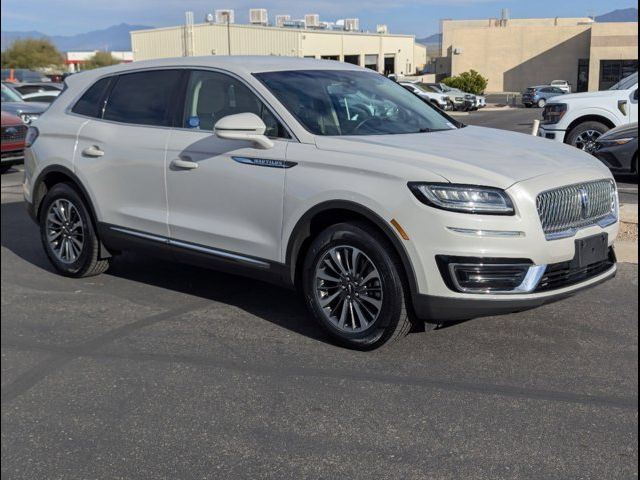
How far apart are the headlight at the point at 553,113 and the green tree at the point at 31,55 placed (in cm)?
6860

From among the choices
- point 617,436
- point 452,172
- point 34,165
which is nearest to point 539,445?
point 617,436

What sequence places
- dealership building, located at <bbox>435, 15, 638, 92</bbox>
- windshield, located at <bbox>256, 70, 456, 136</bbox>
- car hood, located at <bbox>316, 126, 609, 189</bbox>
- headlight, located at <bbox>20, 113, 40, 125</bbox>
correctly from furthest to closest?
headlight, located at <bbox>20, 113, 40, 125</bbox> → dealership building, located at <bbox>435, 15, 638, 92</bbox> → windshield, located at <bbox>256, 70, 456, 136</bbox> → car hood, located at <bbox>316, 126, 609, 189</bbox>

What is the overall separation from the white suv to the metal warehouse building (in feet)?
9.47

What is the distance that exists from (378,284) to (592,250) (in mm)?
1255

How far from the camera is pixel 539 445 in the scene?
334cm

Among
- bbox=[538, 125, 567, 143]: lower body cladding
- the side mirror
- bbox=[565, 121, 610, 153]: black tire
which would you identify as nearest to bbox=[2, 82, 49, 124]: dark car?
bbox=[538, 125, 567, 143]: lower body cladding

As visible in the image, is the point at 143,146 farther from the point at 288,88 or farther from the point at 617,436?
the point at 617,436

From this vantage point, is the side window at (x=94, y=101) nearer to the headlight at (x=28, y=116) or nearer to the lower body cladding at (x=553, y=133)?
the lower body cladding at (x=553, y=133)

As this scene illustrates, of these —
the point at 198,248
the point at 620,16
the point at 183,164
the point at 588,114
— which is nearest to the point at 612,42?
the point at 620,16

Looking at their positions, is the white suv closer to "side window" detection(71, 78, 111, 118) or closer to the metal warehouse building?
"side window" detection(71, 78, 111, 118)

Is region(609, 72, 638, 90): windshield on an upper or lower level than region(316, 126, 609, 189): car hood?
upper

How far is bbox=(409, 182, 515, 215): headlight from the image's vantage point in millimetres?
3928

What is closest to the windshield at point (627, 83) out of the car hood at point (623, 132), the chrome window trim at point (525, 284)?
the car hood at point (623, 132)

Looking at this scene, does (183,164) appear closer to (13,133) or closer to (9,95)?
(13,133)
